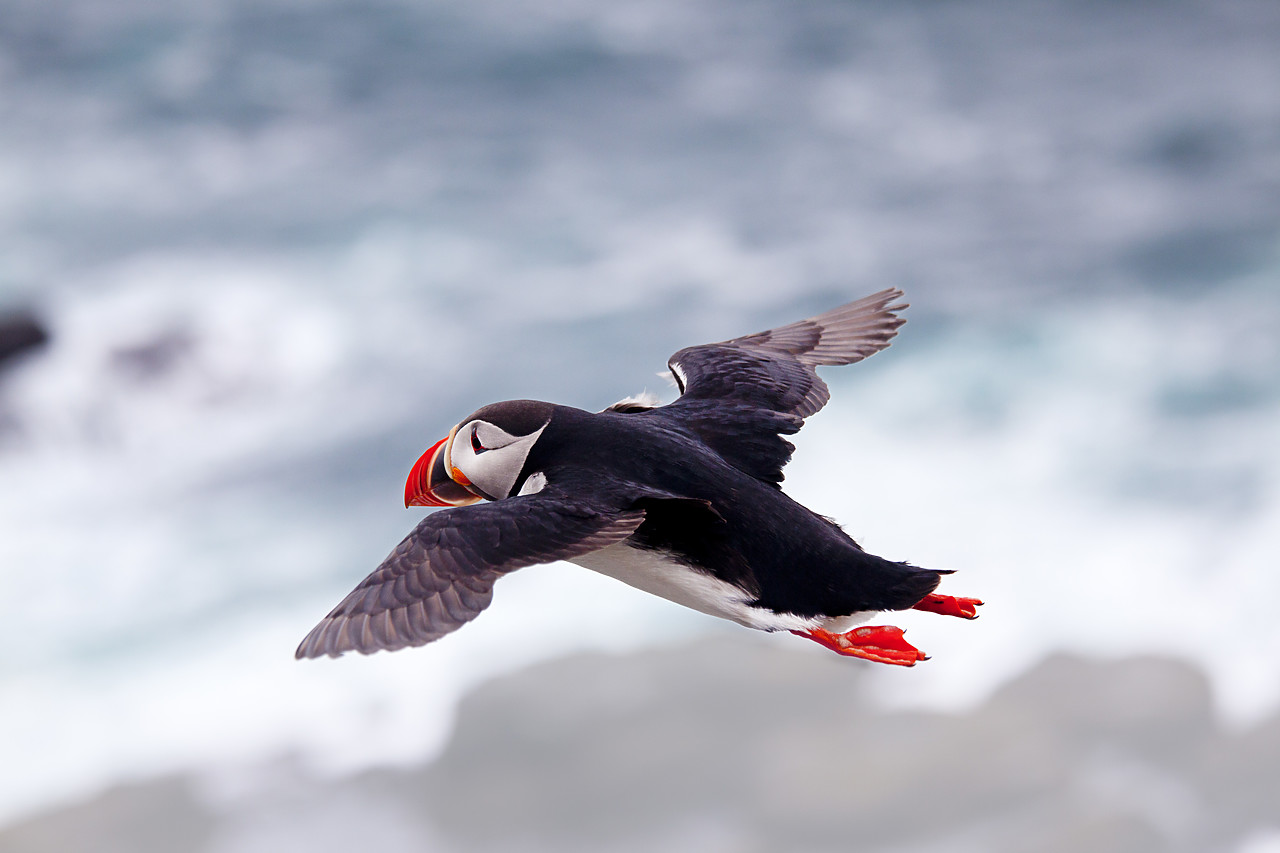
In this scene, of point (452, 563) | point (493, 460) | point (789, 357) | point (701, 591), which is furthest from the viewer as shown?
point (789, 357)

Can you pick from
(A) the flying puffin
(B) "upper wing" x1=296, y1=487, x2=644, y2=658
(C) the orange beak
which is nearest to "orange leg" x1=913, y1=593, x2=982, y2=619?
(A) the flying puffin

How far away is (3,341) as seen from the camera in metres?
8.31

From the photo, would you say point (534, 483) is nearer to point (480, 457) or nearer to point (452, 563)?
point (480, 457)

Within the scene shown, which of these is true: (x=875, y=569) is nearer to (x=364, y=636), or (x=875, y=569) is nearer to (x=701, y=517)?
(x=701, y=517)

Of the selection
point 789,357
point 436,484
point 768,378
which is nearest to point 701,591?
point 436,484

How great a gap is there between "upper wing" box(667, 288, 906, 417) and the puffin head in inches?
46.7

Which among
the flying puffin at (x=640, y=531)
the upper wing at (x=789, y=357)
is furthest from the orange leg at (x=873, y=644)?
the upper wing at (x=789, y=357)

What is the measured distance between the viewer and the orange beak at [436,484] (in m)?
5.91

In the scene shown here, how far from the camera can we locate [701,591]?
5.11m

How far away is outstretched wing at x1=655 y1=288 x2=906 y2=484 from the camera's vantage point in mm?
5906

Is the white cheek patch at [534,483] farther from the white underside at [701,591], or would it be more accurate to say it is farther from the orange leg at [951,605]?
the orange leg at [951,605]

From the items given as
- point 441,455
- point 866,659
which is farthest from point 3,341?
point 866,659

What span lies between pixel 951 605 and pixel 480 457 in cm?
244

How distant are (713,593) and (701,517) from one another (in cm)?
35
